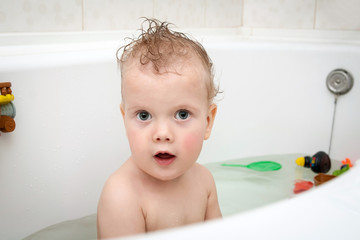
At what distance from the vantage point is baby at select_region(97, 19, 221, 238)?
2.38 ft

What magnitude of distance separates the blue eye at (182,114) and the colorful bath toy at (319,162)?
0.76 meters

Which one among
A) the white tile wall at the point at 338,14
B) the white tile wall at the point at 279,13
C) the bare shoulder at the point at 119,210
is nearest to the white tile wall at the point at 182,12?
the white tile wall at the point at 279,13

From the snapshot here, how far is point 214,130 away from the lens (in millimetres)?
1471

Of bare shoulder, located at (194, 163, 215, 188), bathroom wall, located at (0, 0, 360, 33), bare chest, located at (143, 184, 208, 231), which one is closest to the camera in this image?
bare chest, located at (143, 184, 208, 231)

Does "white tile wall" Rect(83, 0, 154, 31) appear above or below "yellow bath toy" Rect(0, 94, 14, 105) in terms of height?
above

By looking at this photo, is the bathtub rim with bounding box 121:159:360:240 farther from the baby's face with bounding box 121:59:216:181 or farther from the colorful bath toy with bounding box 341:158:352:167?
the colorful bath toy with bounding box 341:158:352:167

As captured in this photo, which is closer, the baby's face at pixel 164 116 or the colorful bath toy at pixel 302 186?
the baby's face at pixel 164 116

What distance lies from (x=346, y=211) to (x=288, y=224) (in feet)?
0.24

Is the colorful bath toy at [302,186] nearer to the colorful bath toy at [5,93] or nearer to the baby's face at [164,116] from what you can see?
the baby's face at [164,116]

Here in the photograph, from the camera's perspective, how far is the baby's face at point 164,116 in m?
0.72

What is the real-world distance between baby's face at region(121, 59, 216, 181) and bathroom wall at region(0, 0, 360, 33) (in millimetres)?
588

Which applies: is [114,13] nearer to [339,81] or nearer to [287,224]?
[339,81]

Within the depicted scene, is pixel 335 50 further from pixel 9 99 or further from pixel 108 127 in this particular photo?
pixel 9 99

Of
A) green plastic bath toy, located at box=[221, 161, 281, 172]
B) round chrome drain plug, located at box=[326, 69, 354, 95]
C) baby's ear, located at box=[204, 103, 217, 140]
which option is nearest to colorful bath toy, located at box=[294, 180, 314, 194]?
green plastic bath toy, located at box=[221, 161, 281, 172]
